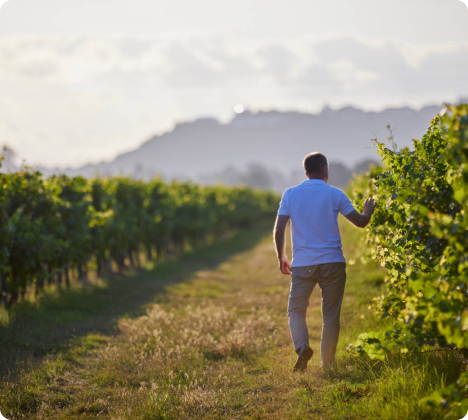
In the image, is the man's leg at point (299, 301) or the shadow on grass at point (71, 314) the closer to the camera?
the man's leg at point (299, 301)

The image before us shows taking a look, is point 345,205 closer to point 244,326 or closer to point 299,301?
point 299,301

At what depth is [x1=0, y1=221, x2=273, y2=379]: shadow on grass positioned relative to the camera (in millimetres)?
6840

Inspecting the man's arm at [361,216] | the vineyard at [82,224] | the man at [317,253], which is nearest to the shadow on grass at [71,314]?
the vineyard at [82,224]

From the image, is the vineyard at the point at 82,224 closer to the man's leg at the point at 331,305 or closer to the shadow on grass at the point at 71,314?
the shadow on grass at the point at 71,314

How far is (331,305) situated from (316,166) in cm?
172

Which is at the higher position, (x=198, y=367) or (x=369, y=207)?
(x=369, y=207)

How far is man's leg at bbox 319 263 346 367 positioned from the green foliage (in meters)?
0.57

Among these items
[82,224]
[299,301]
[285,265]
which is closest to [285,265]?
[285,265]

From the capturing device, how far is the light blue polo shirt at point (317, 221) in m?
5.24

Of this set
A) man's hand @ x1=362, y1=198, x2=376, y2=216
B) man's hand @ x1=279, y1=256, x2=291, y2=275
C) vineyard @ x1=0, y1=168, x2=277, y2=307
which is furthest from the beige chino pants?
vineyard @ x1=0, y1=168, x2=277, y2=307

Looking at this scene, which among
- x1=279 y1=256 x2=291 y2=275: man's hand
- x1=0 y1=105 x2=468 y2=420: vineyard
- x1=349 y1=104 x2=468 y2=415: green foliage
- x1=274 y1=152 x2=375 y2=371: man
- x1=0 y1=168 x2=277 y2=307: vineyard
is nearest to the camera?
x1=349 y1=104 x2=468 y2=415: green foliage

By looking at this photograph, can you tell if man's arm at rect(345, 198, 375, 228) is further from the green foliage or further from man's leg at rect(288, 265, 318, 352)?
man's leg at rect(288, 265, 318, 352)

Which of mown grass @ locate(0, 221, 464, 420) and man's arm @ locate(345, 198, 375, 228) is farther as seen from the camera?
man's arm @ locate(345, 198, 375, 228)

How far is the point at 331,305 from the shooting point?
5.33 metres
